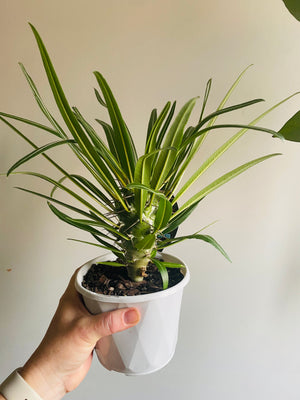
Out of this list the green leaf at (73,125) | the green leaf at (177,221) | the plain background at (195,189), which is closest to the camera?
the green leaf at (73,125)

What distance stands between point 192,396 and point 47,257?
58 cm

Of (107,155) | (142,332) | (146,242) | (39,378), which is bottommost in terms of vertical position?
(39,378)

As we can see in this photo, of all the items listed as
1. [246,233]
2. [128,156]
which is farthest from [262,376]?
[128,156]

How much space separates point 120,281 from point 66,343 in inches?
5.7

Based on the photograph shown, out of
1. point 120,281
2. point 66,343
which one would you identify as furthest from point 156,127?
point 66,343

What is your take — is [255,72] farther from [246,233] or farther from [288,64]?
[246,233]

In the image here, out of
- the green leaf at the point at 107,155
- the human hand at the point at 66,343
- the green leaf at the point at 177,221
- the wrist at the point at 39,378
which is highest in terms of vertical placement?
the green leaf at the point at 107,155

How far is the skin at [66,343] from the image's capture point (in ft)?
1.58

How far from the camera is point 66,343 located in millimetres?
537

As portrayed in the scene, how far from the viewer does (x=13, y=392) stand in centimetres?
56

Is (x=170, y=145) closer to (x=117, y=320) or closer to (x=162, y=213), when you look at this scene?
(x=162, y=213)

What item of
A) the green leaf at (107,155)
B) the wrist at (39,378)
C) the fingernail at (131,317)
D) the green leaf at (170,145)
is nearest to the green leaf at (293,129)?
the green leaf at (170,145)

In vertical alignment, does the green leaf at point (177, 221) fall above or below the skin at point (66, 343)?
above

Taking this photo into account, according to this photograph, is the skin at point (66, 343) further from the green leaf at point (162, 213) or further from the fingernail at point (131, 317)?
the green leaf at point (162, 213)
